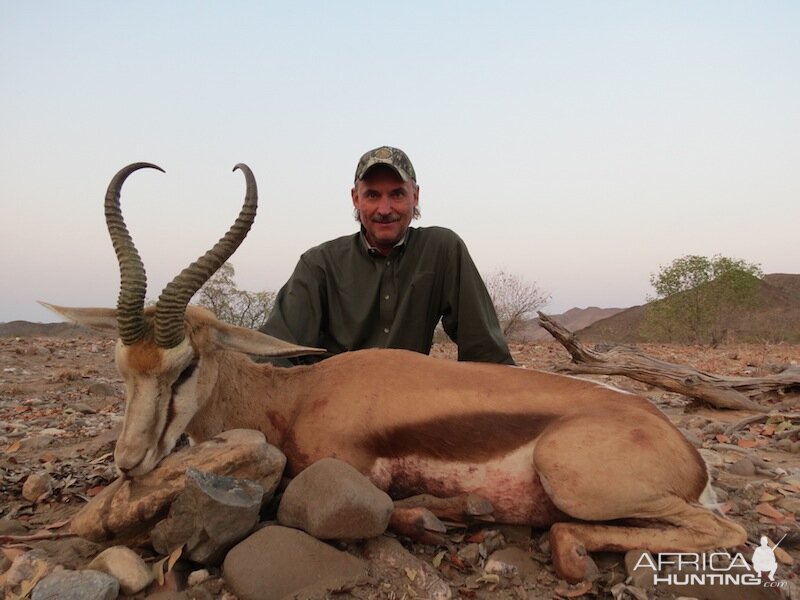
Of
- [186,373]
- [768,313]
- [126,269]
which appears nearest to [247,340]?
[186,373]

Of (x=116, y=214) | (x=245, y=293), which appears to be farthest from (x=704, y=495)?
(x=245, y=293)

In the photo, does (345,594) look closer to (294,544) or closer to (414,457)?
(294,544)

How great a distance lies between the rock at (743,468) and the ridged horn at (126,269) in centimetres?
391

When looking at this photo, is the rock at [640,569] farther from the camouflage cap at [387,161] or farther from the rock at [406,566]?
the camouflage cap at [387,161]

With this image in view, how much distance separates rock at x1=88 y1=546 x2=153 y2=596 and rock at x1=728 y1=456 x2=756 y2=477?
375 cm

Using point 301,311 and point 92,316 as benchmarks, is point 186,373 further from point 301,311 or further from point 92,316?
point 301,311

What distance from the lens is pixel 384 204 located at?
5.00 meters

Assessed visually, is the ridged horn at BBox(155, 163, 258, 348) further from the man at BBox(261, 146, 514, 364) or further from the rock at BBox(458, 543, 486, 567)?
the rock at BBox(458, 543, 486, 567)

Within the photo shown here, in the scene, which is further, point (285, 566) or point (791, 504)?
point (791, 504)

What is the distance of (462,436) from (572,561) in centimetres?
72

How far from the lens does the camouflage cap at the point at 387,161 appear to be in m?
4.92

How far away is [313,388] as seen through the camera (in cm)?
332

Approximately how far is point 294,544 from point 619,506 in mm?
1419

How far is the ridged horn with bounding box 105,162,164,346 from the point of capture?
9.70 ft
